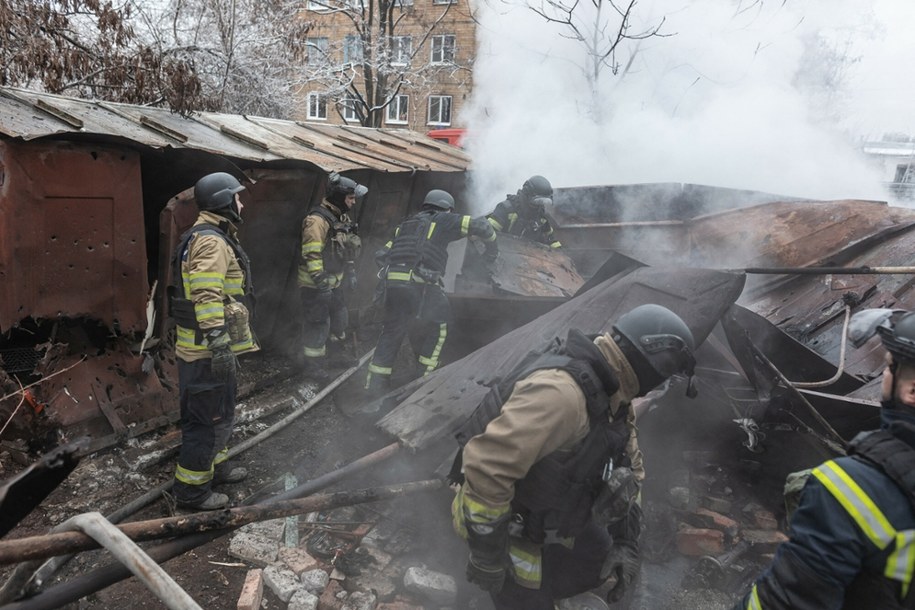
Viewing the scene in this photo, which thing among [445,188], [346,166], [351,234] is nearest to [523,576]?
[351,234]

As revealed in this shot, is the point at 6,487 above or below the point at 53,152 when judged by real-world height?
below

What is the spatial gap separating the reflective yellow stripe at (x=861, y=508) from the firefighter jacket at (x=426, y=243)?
3.99 metres

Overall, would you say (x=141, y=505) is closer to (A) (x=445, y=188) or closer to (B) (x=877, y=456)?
(B) (x=877, y=456)

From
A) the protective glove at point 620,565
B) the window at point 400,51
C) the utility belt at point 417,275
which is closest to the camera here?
the protective glove at point 620,565

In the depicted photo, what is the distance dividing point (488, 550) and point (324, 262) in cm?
400

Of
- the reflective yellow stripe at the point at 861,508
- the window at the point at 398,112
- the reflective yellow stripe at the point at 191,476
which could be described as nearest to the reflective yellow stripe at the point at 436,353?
the reflective yellow stripe at the point at 191,476

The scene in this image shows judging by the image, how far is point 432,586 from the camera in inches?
111

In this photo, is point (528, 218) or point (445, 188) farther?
point (445, 188)

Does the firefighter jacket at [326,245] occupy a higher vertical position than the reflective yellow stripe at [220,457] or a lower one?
higher

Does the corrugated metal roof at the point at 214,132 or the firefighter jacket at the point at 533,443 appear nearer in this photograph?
the firefighter jacket at the point at 533,443

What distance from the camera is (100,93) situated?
7305 millimetres

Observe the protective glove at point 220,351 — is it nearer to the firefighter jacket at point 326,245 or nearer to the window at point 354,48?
the firefighter jacket at point 326,245

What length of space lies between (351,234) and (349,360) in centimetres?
140

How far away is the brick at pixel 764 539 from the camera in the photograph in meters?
3.45
